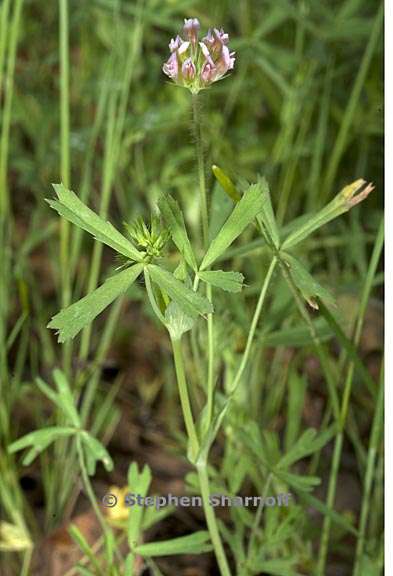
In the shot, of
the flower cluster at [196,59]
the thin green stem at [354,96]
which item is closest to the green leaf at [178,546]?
the flower cluster at [196,59]

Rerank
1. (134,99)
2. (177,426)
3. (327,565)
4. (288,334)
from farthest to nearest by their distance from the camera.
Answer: (134,99) < (177,426) < (327,565) < (288,334)

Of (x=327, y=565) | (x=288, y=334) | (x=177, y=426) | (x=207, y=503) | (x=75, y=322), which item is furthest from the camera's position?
(x=177, y=426)

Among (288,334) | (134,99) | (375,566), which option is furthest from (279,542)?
(134,99)

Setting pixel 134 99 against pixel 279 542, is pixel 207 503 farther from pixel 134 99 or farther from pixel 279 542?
pixel 134 99

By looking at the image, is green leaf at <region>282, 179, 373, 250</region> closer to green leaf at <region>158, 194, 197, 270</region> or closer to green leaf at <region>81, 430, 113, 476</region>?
green leaf at <region>158, 194, 197, 270</region>

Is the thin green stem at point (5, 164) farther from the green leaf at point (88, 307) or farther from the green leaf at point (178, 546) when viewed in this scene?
the green leaf at point (88, 307)

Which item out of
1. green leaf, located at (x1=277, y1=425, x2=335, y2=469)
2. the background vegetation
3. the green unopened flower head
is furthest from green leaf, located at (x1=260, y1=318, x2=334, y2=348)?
the green unopened flower head
